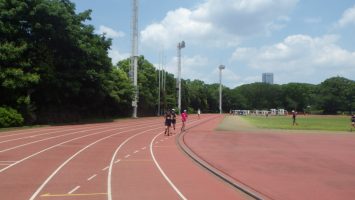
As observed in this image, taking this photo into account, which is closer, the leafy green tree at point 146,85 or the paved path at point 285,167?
the paved path at point 285,167

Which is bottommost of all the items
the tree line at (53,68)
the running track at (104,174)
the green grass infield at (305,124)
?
the running track at (104,174)

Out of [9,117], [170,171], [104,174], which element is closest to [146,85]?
[9,117]

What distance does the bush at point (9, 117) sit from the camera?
3916 centimetres

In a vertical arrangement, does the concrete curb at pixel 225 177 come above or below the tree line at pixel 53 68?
below

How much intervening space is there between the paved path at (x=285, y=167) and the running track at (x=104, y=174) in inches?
31.2

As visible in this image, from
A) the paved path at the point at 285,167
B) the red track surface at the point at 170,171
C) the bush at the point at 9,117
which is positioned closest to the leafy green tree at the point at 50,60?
the bush at the point at 9,117

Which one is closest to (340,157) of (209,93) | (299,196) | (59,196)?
(299,196)

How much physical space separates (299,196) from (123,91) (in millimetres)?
57224

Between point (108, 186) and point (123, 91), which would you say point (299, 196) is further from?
point (123, 91)

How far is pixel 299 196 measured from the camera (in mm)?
11180

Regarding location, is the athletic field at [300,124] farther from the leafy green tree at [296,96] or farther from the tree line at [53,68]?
the leafy green tree at [296,96]

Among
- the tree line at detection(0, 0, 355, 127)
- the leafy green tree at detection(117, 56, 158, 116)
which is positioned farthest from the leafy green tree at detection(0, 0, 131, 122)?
the leafy green tree at detection(117, 56, 158, 116)

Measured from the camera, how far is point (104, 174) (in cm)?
1504

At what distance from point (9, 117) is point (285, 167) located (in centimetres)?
2838
